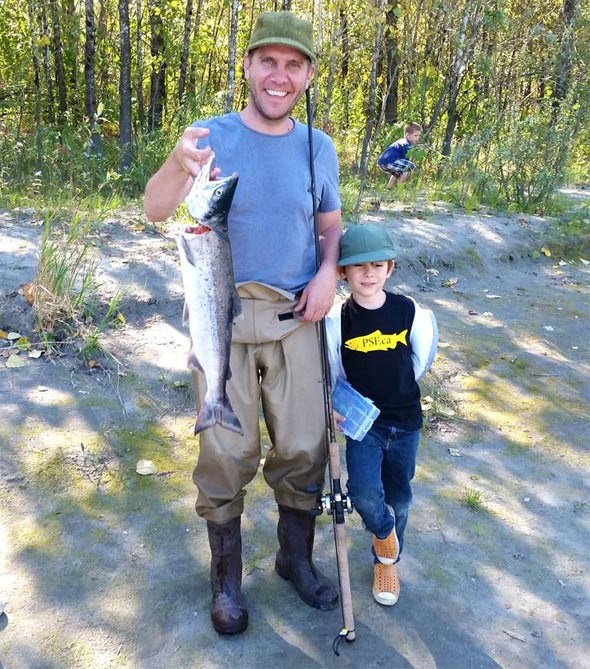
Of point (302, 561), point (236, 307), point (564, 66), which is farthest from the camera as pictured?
point (564, 66)

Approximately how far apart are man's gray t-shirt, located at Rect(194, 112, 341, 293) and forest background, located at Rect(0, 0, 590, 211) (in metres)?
4.87

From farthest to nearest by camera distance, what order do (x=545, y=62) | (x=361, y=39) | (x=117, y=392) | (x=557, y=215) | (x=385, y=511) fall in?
(x=545, y=62) < (x=361, y=39) < (x=557, y=215) < (x=117, y=392) < (x=385, y=511)

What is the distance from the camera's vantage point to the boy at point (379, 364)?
2709 mm

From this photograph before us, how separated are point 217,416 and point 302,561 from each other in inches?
36.1

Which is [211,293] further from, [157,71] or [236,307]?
[157,71]

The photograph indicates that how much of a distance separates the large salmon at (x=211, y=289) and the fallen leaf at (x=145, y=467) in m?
1.37

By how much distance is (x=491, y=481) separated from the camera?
3.79 m

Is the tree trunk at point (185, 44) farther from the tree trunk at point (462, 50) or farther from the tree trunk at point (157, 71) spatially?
the tree trunk at point (462, 50)

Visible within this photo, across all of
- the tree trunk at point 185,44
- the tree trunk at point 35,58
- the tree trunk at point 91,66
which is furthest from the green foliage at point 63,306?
the tree trunk at point 185,44

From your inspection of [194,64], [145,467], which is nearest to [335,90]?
[194,64]

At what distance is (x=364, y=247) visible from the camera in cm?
263

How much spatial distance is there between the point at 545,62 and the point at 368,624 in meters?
13.7

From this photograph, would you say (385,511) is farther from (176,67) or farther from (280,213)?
(176,67)

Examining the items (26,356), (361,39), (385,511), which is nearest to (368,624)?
(385,511)
